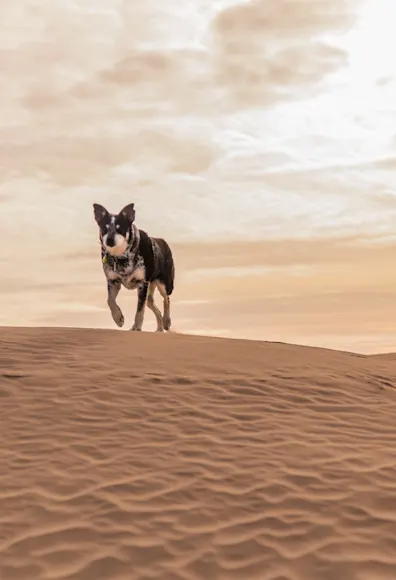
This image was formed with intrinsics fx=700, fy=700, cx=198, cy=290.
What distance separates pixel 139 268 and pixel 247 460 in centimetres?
794

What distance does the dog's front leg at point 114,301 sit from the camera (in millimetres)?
14703

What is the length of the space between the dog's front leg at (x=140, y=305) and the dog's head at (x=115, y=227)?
892 millimetres

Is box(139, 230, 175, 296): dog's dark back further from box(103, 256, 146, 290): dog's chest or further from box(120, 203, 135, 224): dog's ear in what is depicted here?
box(120, 203, 135, 224): dog's ear

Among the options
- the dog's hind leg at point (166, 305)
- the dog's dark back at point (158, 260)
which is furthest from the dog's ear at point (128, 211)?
the dog's hind leg at point (166, 305)

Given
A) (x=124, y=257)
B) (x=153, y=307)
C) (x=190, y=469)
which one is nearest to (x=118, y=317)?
(x=124, y=257)

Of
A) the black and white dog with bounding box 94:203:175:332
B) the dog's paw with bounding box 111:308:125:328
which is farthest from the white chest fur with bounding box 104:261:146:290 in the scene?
the dog's paw with bounding box 111:308:125:328

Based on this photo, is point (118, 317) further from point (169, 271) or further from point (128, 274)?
→ point (169, 271)

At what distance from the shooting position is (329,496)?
662 cm

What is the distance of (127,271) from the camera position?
14633 millimetres

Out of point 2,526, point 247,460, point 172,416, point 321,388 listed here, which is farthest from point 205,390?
point 2,526

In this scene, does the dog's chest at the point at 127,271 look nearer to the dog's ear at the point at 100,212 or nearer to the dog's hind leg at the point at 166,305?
the dog's ear at the point at 100,212

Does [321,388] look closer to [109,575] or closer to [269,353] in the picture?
[269,353]

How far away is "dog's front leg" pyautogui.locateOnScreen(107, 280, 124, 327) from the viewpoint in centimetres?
1470

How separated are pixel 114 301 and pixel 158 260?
186 centimetres
